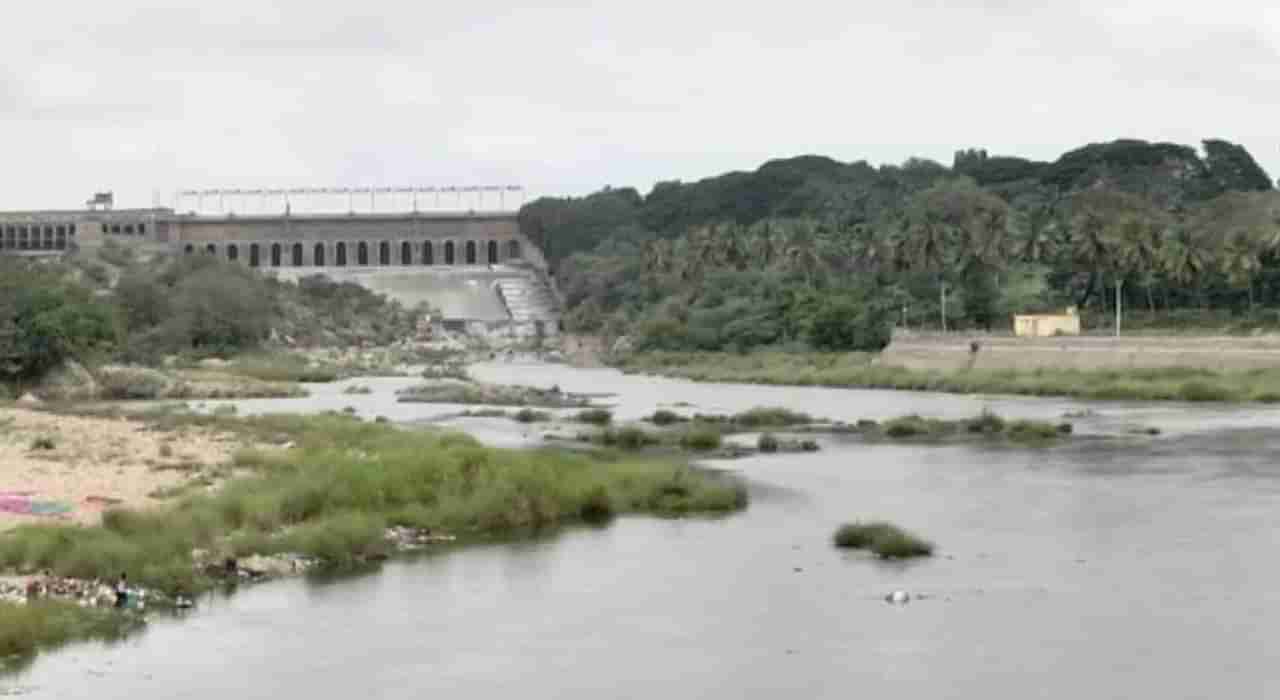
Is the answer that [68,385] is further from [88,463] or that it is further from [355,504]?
[355,504]

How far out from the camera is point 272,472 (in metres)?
44.5

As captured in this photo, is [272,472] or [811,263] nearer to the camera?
[272,472]

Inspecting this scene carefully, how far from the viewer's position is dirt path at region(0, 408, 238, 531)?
3959 centimetres

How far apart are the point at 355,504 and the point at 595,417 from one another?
107 ft

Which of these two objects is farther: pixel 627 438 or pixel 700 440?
pixel 700 440

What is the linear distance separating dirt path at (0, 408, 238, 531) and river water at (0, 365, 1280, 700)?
25.8 ft

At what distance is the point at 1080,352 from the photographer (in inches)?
3804

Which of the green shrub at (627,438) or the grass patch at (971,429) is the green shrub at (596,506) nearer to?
the green shrub at (627,438)

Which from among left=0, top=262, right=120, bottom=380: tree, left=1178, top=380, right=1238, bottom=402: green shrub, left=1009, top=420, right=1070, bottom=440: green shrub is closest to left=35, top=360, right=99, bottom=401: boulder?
left=0, top=262, right=120, bottom=380: tree

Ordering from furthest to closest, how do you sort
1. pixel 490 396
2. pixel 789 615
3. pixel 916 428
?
pixel 490 396 → pixel 916 428 → pixel 789 615

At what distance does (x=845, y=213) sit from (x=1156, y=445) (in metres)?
114

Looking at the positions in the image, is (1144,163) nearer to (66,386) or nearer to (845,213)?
(845,213)

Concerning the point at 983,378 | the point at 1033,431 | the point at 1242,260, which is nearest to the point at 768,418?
the point at 1033,431

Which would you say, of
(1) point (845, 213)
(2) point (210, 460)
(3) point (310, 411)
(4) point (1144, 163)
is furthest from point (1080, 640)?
(4) point (1144, 163)
